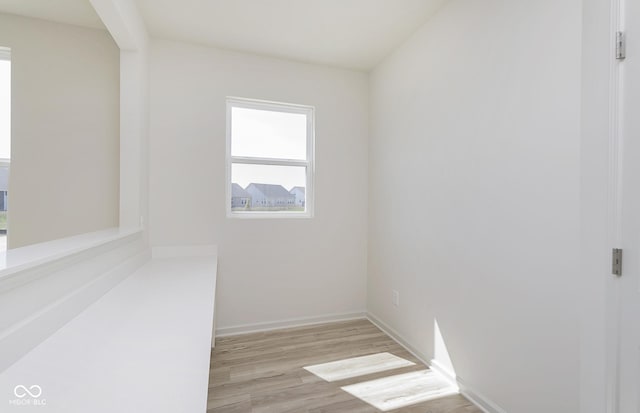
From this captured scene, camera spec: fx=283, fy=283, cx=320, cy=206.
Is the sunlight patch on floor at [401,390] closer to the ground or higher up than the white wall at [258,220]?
closer to the ground

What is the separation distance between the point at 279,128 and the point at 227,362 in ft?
7.12

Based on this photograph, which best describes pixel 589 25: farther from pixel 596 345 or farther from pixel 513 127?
pixel 596 345

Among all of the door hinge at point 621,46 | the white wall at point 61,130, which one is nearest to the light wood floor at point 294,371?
the white wall at point 61,130

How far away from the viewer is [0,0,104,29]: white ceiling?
206 centimetres

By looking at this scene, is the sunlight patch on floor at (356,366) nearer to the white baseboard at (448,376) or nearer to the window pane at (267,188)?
the white baseboard at (448,376)

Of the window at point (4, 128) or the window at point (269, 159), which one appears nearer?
the window at point (4, 128)

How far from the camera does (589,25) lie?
1195mm

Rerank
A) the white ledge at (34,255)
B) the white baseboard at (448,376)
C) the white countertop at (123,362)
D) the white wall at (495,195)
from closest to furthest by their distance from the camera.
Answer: the white countertop at (123,362) < the white ledge at (34,255) < the white wall at (495,195) < the white baseboard at (448,376)

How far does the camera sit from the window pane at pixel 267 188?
2.81m

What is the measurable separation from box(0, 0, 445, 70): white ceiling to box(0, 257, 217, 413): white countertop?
6.79 feet

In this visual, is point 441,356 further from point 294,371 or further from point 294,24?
point 294,24

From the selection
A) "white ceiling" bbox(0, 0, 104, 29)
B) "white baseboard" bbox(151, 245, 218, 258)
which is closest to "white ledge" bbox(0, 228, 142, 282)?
"white baseboard" bbox(151, 245, 218, 258)

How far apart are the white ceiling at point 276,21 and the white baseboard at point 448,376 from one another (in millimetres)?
2628

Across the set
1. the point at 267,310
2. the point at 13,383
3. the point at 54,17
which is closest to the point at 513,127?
the point at 13,383
